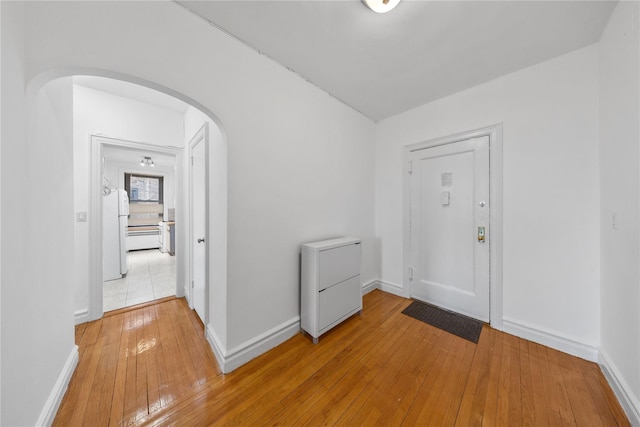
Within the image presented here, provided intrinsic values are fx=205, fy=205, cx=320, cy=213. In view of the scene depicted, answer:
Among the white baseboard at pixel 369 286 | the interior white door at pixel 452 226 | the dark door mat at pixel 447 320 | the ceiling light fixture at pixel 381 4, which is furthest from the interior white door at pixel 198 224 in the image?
the interior white door at pixel 452 226

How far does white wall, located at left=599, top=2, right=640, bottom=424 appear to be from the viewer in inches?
45.8

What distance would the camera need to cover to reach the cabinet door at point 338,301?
188 centimetres

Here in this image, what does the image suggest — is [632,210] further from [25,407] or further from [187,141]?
[187,141]

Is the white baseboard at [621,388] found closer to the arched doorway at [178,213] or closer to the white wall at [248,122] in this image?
the white wall at [248,122]

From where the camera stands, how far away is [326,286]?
1929 mm

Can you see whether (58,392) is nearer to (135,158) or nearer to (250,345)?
(250,345)

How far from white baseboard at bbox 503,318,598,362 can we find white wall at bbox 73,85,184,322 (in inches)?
169

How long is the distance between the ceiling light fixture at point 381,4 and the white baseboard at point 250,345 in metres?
2.48

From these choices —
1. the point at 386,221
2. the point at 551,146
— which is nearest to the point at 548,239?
the point at 551,146

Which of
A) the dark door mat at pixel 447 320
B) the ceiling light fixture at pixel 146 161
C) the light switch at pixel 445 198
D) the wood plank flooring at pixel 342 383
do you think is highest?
the ceiling light fixture at pixel 146 161

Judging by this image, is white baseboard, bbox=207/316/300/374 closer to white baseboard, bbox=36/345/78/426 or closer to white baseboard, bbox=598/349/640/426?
white baseboard, bbox=36/345/78/426

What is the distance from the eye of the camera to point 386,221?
2.92 m

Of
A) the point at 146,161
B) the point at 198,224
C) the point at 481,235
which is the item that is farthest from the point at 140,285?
the point at 481,235

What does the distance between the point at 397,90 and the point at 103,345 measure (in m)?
3.76
